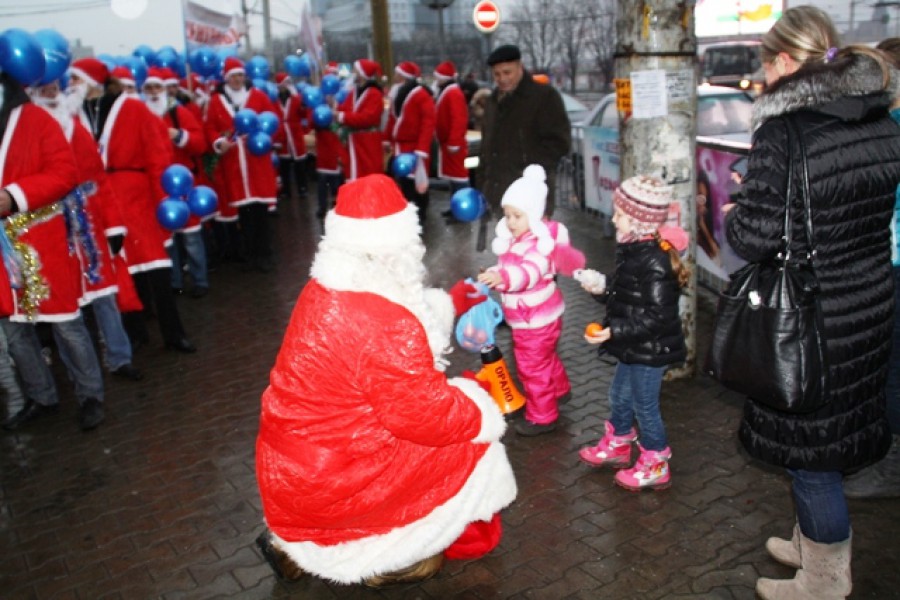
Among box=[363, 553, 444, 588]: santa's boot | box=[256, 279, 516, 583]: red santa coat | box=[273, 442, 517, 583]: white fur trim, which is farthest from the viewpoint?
box=[363, 553, 444, 588]: santa's boot

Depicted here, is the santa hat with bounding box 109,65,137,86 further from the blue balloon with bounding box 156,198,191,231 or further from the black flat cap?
the black flat cap

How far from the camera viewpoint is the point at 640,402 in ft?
13.2

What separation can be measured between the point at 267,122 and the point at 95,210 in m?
3.84

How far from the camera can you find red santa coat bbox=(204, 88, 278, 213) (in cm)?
881

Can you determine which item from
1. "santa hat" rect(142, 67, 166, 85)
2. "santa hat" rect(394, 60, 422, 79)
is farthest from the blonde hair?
"santa hat" rect(394, 60, 422, 79)

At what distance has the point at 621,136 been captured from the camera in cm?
525

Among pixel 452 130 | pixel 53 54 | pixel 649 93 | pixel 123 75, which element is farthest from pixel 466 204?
pixel 452 130

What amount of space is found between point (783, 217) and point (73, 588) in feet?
11.1

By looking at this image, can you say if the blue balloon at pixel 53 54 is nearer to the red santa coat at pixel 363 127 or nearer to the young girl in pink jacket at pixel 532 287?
the young girl in pink jacket at pixel 532 287

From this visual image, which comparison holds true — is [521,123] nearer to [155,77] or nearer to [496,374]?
[496,374]

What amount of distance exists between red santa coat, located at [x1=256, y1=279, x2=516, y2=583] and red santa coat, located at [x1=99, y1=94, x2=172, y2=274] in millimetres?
3729

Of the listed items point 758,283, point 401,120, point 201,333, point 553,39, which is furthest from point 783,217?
point 553,39

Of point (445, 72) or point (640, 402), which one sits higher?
point (445, 72)

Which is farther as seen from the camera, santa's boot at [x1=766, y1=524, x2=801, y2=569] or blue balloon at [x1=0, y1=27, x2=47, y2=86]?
blue balloon at [x1=0, y1=27, x2=47, y2=86]
